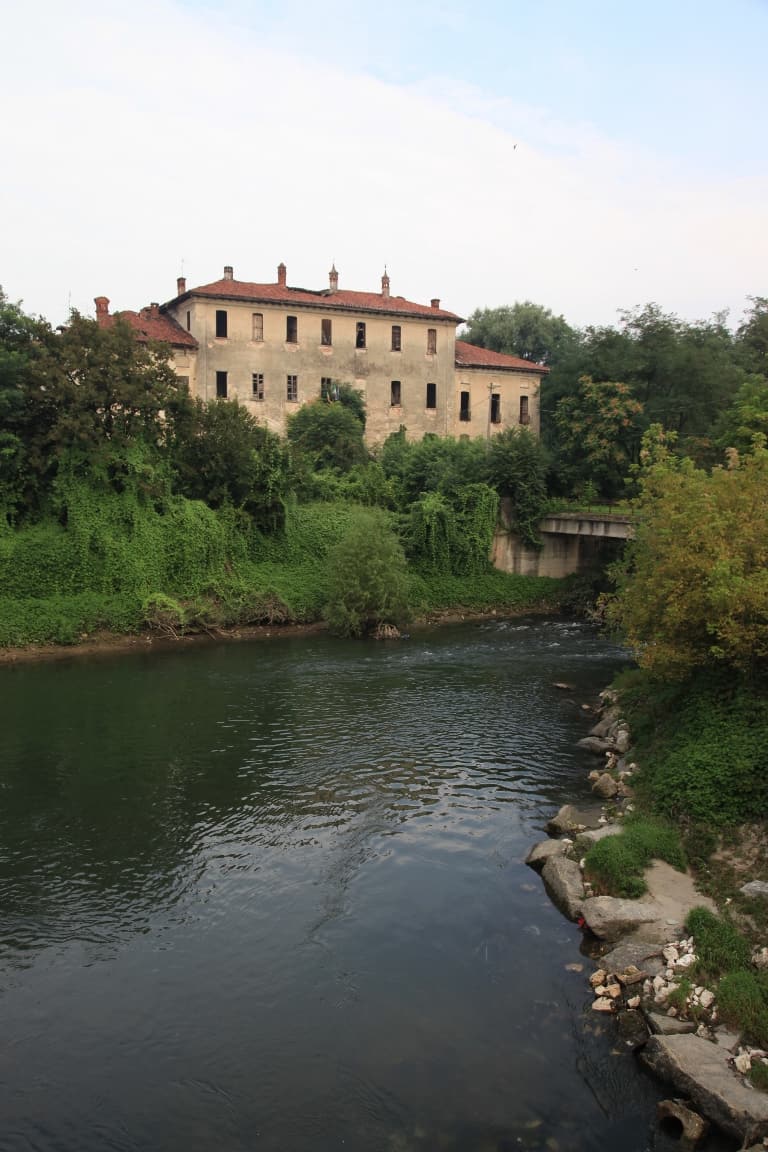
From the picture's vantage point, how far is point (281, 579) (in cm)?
3706

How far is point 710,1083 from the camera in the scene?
9172 mm

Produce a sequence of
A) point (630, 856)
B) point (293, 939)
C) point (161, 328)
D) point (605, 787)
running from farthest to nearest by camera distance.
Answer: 1. point (161, 328)
2. point (605, 787)
3. point (630, 856)
4. point (293, 939)

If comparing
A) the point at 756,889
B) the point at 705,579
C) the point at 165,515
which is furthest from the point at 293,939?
Result: the point at 165,515

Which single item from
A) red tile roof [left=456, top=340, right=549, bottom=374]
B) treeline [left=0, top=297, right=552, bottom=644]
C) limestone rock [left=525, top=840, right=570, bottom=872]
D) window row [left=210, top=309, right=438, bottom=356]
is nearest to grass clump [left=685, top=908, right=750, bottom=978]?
limestone rock [left=525, top=840, right=570, bottom=872]

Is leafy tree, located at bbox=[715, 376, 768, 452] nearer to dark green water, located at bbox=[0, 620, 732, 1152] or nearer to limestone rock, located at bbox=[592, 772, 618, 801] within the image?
dark green water, located at bbox=[0, 620, 732, 1152]

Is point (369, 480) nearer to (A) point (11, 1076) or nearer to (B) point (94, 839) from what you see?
(B) point (94, 839)

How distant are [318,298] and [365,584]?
23.8 metres

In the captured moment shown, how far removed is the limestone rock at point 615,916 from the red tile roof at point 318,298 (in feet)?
139

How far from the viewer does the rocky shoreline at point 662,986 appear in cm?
902

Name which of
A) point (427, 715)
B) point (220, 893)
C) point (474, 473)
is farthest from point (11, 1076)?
point (474, 473)

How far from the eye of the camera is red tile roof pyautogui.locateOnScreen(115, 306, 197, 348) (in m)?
47.6

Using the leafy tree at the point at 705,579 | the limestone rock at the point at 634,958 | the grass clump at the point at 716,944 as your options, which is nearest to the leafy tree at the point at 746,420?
the leafy tree at the point at 705,579

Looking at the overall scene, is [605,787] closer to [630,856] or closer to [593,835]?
[593,835]

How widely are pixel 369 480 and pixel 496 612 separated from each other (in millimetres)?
8845
